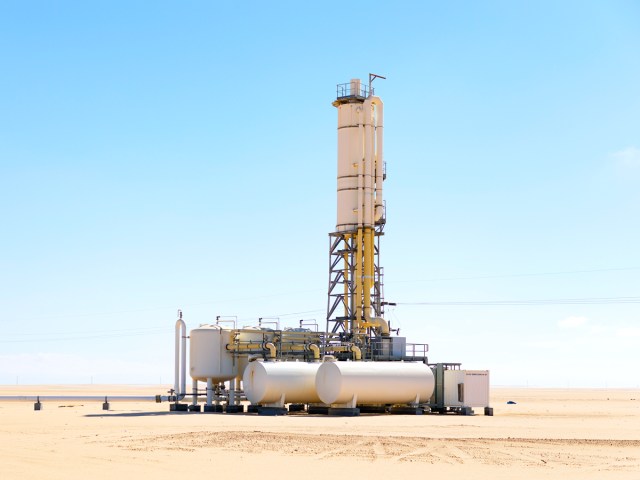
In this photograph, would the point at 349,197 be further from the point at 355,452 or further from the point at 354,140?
the point at 355,452

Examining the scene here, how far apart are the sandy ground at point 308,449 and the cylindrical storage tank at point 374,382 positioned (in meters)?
6.36

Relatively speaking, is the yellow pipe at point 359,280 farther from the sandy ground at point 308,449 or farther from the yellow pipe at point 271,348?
the sandy ground at point 308,449

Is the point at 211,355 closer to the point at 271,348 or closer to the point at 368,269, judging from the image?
the point at 271,348

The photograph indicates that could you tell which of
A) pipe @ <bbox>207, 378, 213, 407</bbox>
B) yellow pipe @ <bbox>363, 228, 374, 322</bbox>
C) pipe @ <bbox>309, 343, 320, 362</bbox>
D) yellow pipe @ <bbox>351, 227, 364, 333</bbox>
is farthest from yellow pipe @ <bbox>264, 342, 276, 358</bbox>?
yellow pipe @ <bbox>363, 228, 374, 322</bbox>

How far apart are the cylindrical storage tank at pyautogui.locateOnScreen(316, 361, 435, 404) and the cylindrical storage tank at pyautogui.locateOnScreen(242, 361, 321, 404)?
85cm

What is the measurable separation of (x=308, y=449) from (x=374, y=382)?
21592 mm

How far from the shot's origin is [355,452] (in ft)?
90.7

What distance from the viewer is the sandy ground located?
23281 millimetres

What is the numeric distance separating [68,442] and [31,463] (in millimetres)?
6019

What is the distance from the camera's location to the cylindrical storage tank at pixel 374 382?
48.4 metres

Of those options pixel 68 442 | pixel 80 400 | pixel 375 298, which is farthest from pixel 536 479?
pixel 80 400

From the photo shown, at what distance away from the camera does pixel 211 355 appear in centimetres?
5212

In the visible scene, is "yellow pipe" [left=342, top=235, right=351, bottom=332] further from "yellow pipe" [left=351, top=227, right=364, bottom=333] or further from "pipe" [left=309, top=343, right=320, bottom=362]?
"pipe" [left=309, top=343, right=320, bottom=362]

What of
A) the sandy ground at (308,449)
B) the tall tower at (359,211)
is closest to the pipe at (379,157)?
the tall tower at (359,211)
